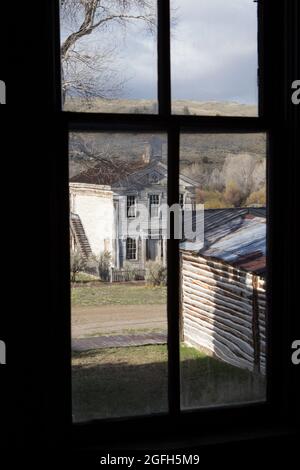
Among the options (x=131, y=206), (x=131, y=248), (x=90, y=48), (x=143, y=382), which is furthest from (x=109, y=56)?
(x=143, y=382)

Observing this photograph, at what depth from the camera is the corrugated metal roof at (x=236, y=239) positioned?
288cm

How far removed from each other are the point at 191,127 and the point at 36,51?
78 centimetres

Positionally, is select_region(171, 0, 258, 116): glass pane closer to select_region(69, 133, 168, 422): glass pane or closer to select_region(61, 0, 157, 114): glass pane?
select_region(61, 0, 157, 114): glass pane

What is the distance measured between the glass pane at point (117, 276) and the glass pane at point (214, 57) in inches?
11.1

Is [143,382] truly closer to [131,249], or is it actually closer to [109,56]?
[131,249]

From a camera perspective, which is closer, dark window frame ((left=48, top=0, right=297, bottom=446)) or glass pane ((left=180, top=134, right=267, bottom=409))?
dark window frame ((left=48, top=0, right=297, bottom=446))

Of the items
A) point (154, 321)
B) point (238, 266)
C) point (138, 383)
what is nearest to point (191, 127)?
point (238, 266)

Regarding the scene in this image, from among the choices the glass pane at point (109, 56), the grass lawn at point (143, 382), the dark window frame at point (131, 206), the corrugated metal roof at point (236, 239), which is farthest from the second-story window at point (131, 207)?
the grass lawn at point (143, 382)

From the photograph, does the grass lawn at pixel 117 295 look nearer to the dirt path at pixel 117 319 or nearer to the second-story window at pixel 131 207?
the dirt path at pixel 117 319

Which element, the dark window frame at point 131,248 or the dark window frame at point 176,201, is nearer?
the dark window frame at point 176,201

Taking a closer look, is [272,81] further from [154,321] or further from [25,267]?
A: [25,267]

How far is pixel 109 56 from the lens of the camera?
8.96 ft

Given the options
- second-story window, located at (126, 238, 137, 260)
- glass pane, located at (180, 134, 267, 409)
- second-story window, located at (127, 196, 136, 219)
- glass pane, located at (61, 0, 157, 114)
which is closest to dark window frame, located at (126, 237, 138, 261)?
second-story window, located at (126, 238, 137, 260)

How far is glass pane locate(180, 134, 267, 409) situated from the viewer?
2.87 meters
